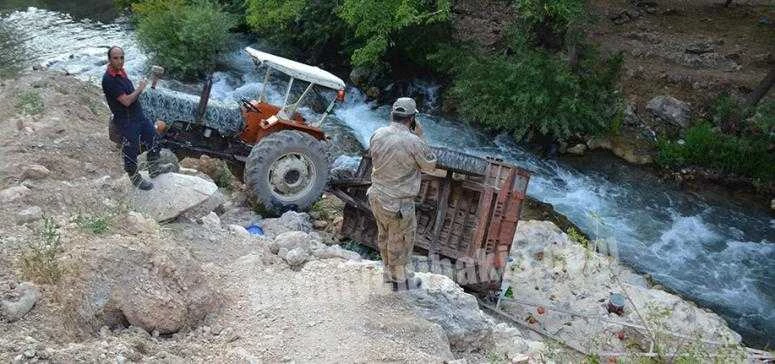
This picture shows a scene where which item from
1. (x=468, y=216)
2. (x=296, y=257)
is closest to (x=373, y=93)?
(x=468, y=216)

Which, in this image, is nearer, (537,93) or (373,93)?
(537,93)

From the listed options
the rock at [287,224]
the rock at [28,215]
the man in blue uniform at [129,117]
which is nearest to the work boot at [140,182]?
the man in blue uniform at [129,117]

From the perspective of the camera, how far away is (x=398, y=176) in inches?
196

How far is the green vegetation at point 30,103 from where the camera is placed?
8.48m

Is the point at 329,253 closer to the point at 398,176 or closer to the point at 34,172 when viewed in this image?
the point at 398,176

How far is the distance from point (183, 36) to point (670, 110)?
32.5 ft

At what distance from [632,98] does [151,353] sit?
11.4 m

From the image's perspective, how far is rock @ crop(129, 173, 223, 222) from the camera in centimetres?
609

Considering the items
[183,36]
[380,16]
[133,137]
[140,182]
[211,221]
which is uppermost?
[380,16]

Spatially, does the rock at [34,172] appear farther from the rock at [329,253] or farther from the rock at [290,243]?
the rock at [329,253]

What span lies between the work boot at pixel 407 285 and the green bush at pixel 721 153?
7.94m

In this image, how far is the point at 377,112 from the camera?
13641 millimetres

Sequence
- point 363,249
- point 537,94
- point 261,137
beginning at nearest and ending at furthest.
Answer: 1. point 363,249
2. point 261,137
3. point 537,94

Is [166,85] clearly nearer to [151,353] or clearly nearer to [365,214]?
[365,214]
